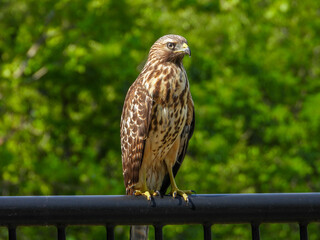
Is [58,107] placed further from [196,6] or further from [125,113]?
[125,113]

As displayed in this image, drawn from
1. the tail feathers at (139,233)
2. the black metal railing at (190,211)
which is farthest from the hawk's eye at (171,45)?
the black metal railing at (190,211)

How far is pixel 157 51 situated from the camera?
15.1 feet

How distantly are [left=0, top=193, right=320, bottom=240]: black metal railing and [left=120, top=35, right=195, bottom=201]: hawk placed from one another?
184 cm

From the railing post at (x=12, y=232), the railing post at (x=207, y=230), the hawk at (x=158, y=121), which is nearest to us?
the railing post at (x=12, y=232)

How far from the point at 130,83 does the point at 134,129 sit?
1023 centimetres

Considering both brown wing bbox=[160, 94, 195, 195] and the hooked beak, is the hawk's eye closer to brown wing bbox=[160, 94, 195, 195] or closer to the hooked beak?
the hooked beak

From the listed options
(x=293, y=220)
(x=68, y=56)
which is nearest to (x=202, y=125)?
(x=68, y=56)

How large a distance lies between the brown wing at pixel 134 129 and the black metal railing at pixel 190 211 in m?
2.02

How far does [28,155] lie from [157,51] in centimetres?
1184

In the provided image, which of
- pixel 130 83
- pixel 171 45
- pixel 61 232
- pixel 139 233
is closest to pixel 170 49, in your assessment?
pixel 171 45

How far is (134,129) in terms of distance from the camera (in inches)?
174

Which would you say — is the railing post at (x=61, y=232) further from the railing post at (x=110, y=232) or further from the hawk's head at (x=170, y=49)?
the hawk's head at (x=170, y=49)

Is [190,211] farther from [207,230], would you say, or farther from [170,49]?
[170,49]

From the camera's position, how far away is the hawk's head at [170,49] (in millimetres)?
4508
